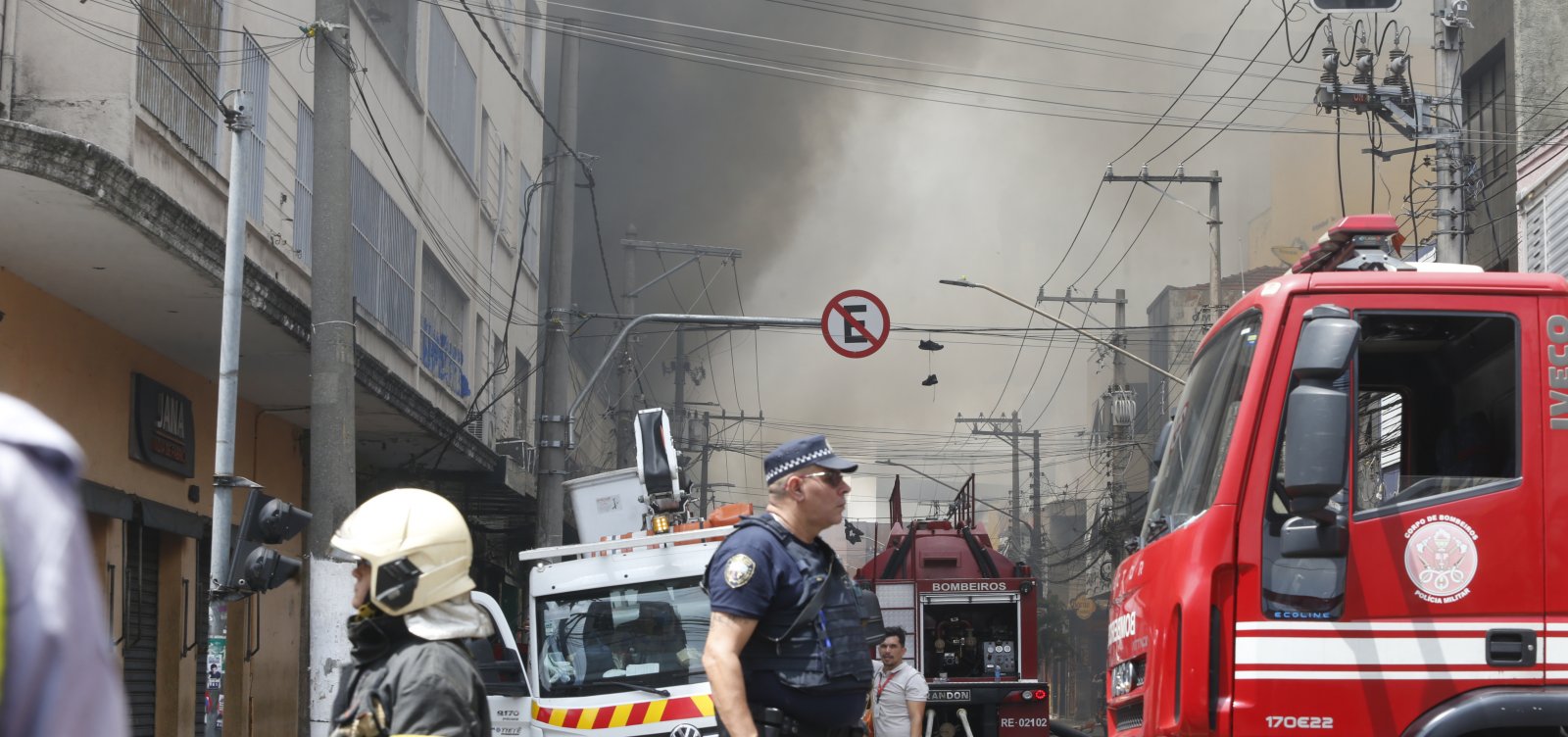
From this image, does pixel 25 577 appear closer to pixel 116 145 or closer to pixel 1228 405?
pixel 1228 405

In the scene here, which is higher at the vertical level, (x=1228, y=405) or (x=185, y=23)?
(x=185, y=23)

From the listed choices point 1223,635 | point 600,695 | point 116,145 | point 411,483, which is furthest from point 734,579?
point 411,483

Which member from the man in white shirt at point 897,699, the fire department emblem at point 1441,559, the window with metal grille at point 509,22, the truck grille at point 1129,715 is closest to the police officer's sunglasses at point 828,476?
the truck grille at point 1129,715

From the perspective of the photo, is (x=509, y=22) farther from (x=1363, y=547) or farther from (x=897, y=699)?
Result: (x=1363, y=547)

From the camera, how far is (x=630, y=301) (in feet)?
114

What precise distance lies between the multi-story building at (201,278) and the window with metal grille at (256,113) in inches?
1.6

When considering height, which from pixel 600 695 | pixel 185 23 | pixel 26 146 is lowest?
pixel 600 695

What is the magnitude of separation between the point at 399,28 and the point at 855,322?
780 centimetres

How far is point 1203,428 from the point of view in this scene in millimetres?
5988

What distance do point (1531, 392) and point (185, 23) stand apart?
11.0 meters

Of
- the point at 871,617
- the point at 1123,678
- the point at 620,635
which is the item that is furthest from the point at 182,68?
the point at 1123,678

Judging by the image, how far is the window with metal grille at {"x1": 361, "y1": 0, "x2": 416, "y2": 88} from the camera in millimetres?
21031

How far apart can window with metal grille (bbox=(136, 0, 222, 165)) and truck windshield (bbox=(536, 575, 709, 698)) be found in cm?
502

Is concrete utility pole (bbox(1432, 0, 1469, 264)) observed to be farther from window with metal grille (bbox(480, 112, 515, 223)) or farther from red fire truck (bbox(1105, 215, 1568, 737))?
window with metal grille (bbox(480, 112, 515, 223))
